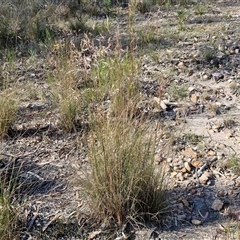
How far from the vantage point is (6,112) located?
10.8 ft

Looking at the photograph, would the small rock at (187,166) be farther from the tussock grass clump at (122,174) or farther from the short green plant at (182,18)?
the short green plant at (182,18)

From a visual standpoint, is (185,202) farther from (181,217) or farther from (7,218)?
(7,218)

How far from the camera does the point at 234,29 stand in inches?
217

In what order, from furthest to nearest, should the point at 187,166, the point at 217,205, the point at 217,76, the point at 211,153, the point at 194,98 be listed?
the point at 217,76 → the point at 194,98 → the point at 211,153 → the point at 187,166 → the point at 217,205

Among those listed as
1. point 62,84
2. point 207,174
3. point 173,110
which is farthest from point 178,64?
point 207,174

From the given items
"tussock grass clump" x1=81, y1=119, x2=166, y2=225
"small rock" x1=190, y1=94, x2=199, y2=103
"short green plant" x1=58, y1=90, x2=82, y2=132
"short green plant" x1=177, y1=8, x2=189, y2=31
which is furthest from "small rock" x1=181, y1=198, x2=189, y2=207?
"short green plant" x1=177, y1=8, x2=189, y2=31

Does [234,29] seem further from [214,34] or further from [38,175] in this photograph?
[38,175]

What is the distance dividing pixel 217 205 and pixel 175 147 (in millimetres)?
676

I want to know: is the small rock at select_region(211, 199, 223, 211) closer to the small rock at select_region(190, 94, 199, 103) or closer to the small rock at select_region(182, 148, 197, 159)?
the small rock at select_region(182, 148, 197, 159)

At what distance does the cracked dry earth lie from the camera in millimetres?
2477

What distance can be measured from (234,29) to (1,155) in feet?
12.0

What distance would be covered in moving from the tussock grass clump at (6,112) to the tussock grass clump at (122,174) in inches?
44.7

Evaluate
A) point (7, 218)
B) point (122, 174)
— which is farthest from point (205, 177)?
point (7, 218)

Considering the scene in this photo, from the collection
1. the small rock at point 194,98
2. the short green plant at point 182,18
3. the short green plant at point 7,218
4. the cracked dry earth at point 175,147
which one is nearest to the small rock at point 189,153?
the cracked dry earth at point 175,147
